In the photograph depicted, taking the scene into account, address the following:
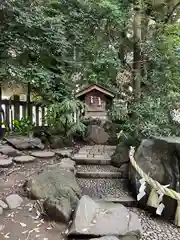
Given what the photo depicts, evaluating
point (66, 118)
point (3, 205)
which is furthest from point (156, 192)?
point (66, 118)

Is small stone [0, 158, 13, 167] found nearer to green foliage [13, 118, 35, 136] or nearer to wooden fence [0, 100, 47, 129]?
green foliage [13, 118, 35, 136]

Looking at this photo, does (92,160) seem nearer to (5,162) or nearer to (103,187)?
(103,187)

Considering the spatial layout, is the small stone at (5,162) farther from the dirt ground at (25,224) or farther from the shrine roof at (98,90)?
the shrine roof at (98,90)

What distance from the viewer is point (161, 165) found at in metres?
3.44

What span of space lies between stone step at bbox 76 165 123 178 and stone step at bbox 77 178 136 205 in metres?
0.07

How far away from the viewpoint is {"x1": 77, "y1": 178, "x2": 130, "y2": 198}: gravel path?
11.8 feet

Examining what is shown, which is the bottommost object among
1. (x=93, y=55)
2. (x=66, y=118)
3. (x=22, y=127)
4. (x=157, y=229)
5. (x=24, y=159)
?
(x=157, y=229)

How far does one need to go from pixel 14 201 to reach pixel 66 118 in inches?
127

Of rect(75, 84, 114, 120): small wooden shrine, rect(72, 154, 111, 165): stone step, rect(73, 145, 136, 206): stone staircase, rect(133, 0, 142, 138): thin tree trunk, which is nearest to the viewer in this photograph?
rect(73, 145, 136, 206): stone staircase

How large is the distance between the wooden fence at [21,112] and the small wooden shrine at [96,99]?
129cm

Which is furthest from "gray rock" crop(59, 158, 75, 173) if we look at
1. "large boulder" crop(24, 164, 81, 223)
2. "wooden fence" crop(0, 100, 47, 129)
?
"wooden fence" crop(0, 100, 47, 129)

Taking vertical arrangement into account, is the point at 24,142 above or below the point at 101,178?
above

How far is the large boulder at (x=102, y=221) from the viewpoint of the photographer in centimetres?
240

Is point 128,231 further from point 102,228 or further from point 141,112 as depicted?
point 141,112
